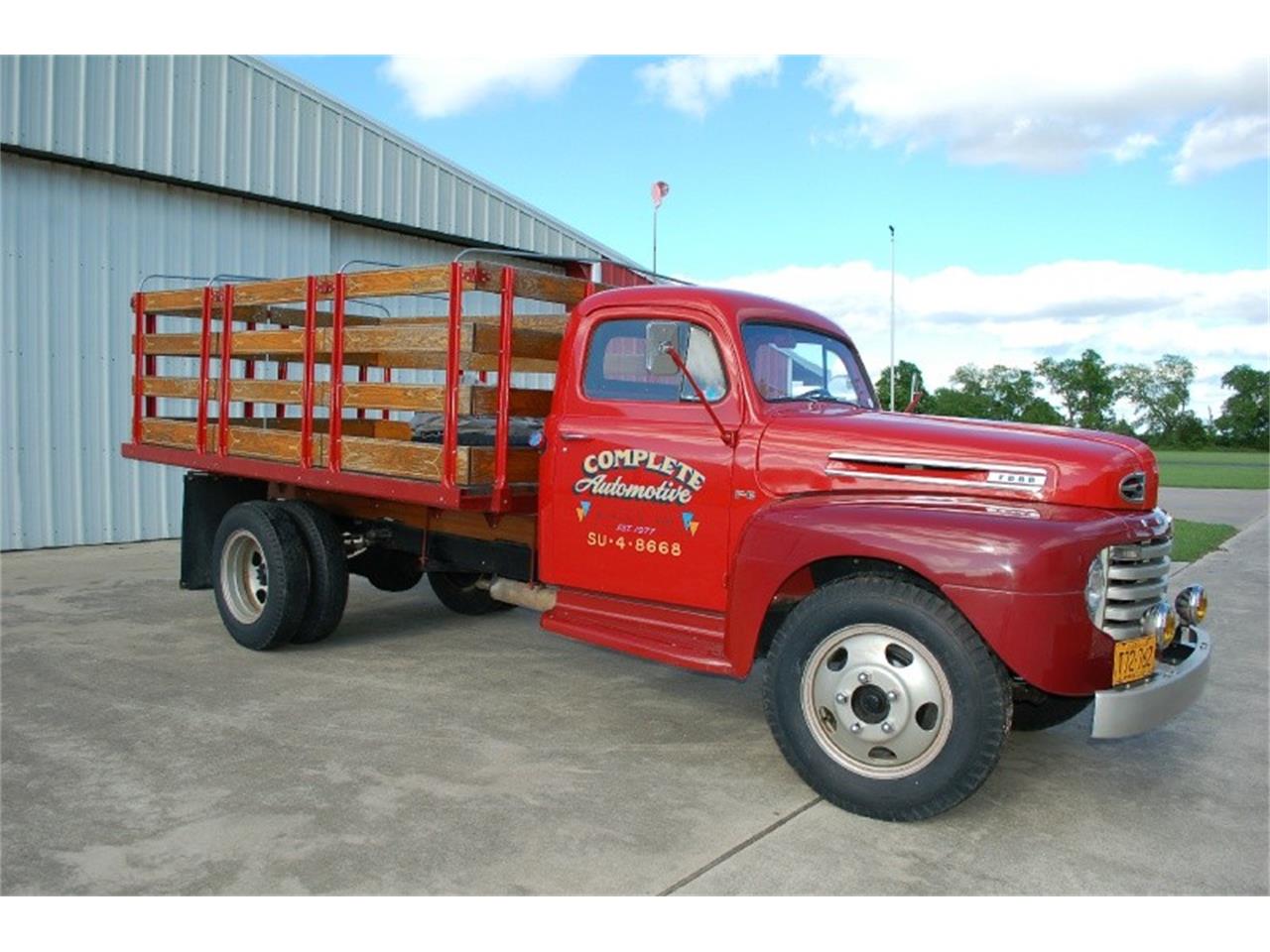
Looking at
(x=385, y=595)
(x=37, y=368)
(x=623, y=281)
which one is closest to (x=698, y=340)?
(x=623, y=281)

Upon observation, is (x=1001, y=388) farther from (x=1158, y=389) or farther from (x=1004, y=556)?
(x=1004, y=556)

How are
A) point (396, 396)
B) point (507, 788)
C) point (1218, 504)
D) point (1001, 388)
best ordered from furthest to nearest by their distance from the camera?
point (1001, 388) < point (1218, 504) < point (396, 396) < point (507, 788)

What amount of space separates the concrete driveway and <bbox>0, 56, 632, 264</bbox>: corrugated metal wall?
5372 millimetres

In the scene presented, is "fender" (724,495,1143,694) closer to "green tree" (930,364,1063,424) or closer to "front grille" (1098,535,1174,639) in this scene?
"front grille" (1098,535,1174,639)

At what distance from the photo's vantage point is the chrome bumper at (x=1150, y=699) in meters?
3.79

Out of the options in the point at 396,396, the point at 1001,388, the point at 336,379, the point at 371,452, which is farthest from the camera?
the point at 1001,388

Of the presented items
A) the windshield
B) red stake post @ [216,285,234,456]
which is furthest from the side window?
red stake post @ [216,285,234,456]

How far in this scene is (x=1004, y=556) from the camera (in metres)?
3.77

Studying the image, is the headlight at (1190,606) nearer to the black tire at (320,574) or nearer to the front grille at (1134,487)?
the front grille at (1134,487)

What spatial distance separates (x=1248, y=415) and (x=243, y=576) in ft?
257

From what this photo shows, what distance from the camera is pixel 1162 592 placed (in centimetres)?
431

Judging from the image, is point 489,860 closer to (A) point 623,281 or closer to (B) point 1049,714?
(B) point 1049,714

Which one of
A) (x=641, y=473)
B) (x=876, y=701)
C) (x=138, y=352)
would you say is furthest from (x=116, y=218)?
(x=876, y=701)

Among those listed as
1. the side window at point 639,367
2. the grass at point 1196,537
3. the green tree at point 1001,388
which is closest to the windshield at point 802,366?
the side window at point 639,367
